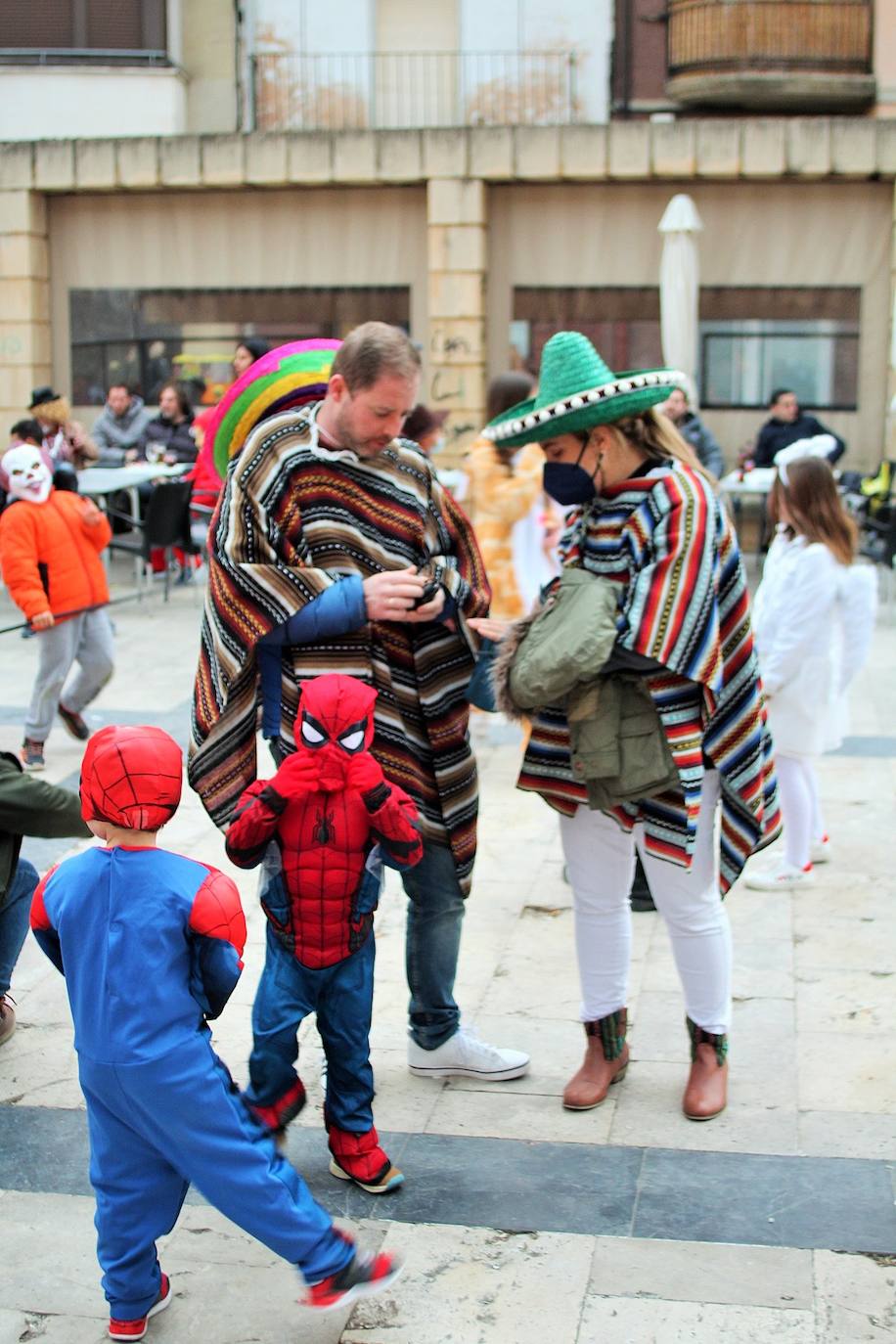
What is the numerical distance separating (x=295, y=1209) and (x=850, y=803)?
4369 millimetres

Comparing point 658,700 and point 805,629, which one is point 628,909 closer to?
point 658,700

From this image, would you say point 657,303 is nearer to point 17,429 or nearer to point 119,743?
point 17,429

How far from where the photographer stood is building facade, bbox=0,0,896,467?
16453 millimetres

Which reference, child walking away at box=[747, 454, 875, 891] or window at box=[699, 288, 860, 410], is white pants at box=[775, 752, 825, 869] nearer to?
child walking away at box=[747, 454, 875, 891]

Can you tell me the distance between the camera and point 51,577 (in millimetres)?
7609

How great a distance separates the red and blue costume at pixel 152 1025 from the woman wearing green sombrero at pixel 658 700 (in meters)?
1.19

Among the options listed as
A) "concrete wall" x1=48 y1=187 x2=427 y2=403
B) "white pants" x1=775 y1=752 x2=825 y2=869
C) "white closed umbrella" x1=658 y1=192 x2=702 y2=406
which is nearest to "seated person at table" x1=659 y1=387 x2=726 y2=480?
"white closed umbrella" x1=658 y1=192 x2=702 y2=406

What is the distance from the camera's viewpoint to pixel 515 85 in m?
19.8

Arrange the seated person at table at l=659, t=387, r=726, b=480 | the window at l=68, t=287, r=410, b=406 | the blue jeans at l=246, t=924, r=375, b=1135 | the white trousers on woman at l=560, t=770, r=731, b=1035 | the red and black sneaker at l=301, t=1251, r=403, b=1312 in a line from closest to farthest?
the red and black sneaker at l=301, t=1251, r=403, b=1312 < the blue jeans at l=246, t=924, r=375, b=1135 < the white trousers on woman at l=560, t=770, r=731, b=1035 < the seated person at table at l=659, t=387, r=726, b=480 < the window at l=68, t=287, r=410, b=406

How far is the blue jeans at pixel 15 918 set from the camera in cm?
450

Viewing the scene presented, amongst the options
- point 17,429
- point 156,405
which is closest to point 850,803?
point 17,429

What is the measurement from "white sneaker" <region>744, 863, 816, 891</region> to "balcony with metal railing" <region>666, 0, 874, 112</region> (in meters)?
15.8

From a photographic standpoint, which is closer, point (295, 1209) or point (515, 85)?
point (295, 1209)

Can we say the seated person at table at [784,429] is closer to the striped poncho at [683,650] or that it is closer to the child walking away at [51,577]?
the child walking away at [51,577]
